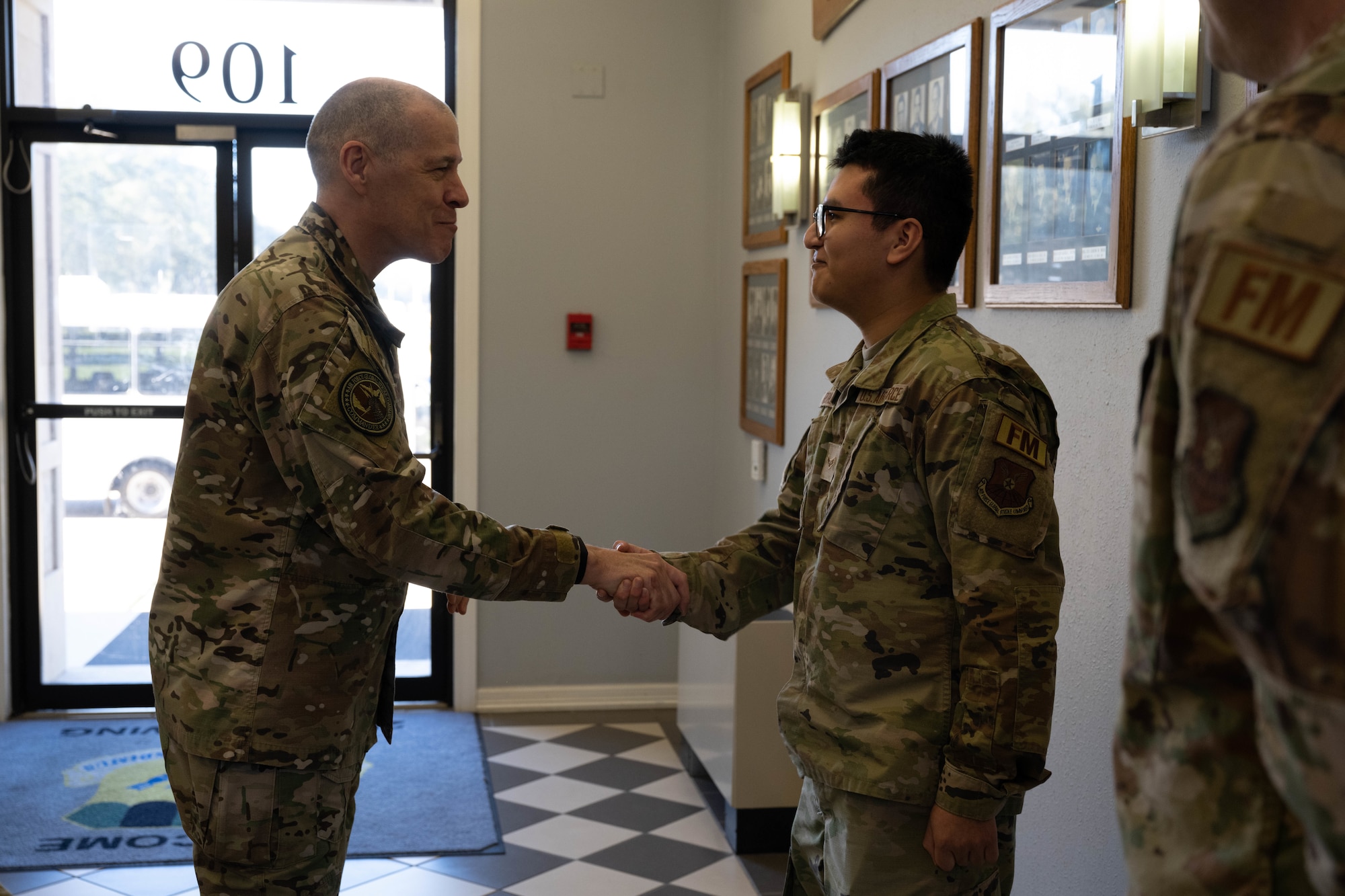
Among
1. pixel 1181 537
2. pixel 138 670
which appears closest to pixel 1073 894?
pixel 1181 537

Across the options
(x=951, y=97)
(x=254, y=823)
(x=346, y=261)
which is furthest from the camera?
(x=951, y=97)

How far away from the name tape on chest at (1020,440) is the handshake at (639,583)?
2.06 ft

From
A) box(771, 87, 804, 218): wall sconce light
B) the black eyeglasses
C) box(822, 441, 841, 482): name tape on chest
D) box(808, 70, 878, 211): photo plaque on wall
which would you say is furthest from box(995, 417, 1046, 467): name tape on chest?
box(771, 87, 804, 218): wall sconce light

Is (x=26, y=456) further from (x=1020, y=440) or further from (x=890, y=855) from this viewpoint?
(x=1020, y=440)

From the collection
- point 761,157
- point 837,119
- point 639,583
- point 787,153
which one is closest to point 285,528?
point 639,583

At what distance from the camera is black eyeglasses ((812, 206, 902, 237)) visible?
5.49ft

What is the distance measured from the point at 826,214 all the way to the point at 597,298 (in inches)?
112

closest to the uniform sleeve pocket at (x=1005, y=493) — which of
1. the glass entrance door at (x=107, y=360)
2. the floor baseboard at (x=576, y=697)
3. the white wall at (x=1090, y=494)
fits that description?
the white wall at (x=1090, y=494)

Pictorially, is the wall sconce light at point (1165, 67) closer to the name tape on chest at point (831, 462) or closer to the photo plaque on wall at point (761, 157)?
the name tape on chest at point (831, 462)

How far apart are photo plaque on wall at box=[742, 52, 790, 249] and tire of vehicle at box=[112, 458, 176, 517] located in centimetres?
239

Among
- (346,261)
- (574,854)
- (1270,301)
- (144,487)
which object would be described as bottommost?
(574,854)

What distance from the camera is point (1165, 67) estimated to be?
1536mm

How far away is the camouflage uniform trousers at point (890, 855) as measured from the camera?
147 cm

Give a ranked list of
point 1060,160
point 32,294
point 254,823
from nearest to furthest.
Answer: point 254,823
point 1060,160
point 32,294
